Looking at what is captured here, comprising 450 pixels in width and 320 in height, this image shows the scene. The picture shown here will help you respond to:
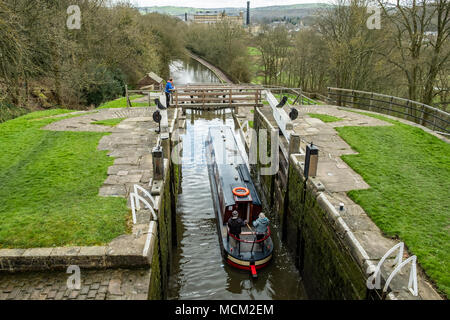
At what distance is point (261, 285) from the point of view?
1033 cm

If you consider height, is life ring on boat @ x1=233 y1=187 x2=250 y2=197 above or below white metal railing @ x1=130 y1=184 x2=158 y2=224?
below

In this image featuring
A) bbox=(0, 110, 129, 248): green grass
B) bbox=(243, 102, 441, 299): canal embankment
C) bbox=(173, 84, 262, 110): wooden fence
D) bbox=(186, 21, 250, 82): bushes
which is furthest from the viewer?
bbox=(186, 21, 250, 82): bushes

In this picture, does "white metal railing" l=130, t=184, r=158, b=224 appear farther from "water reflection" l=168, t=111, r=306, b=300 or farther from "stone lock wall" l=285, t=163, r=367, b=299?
"stone lock wall" l=285, t=163, r=367, b=299

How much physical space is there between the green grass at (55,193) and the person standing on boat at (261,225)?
13.2 ft

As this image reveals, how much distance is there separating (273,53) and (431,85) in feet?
82.1

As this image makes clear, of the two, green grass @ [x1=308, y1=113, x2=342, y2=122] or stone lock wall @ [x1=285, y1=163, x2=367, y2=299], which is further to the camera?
green grass @ [x1=308, y1=113, x2=342, y2=122]

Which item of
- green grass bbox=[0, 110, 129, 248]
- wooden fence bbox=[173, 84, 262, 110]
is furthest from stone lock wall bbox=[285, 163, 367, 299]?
wooden fence bbox=[173, 84, 262, 110]

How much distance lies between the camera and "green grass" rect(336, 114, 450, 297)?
724 cm

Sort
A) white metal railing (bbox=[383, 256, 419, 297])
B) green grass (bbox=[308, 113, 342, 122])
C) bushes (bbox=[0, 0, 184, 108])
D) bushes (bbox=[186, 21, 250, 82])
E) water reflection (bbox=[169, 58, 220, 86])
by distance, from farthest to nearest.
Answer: water reflection (bbox=[169, 58, 220, 86]), bushes (bbox=[186, 21, 250, 82]), bushes (bbox=[0, 0, 184, 108]), green grass (bbox=[308, 113, 342, 122]), white metal railing (bbox=[383, 256, 419, 297])

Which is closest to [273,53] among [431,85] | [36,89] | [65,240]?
[431,85]

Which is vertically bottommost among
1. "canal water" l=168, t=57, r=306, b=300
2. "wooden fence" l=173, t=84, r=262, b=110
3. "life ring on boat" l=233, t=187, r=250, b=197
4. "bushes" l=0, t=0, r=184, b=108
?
"canal water" l=168, t=57, r=306, b=300

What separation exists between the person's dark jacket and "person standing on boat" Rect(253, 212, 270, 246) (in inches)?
17.4

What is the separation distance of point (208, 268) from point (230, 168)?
4.27 meters
